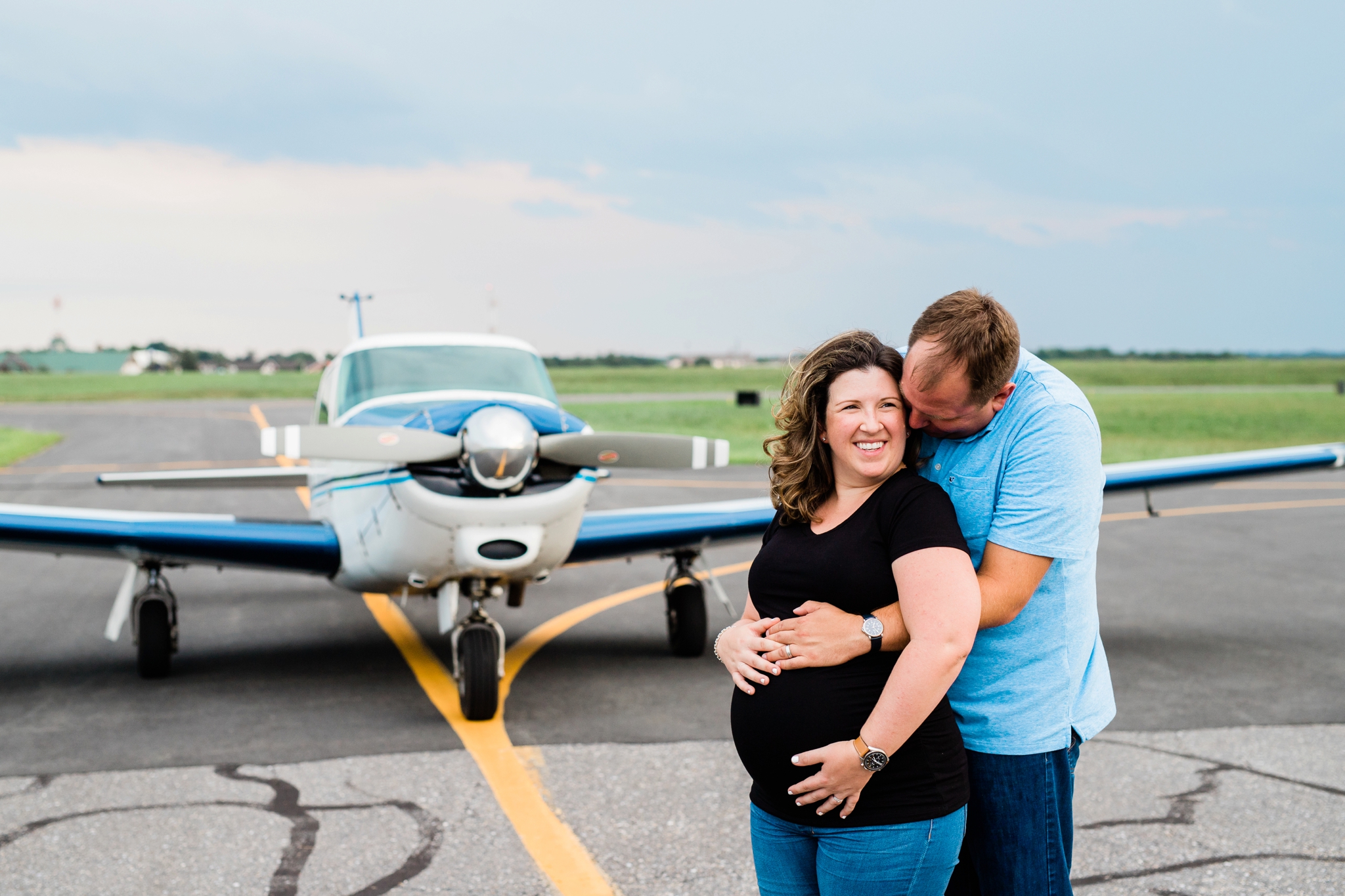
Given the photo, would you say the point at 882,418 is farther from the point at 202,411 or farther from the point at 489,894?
the point at 202,411

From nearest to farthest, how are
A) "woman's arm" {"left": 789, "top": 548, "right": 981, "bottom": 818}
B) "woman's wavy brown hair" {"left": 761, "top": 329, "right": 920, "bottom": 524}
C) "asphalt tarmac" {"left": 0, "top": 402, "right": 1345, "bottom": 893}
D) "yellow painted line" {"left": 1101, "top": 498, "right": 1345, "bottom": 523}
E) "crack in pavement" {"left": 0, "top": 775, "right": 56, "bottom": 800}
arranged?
"woman's arm" {"left": 789, "top": 548, "right": 981, "bottom": 818} < "woman's wavy brown hair" {"left": 761, "top": 329, "right": 920, "bottom": 524} < "asphalt tarmac" {"left": 0, "top": 402, "right": 1345, "bottom": 893} < "crack in pavement" {"left": 0, "top": 775, "right": 56, "bottom": 800} < "yellow painted line" {"left": 1101, "top": 498, "right": 1345, "bottom": 523}

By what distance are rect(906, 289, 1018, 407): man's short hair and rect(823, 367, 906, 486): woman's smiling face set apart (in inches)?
3.8

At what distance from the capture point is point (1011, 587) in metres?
1.91

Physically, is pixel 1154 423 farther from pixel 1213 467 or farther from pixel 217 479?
pixel 217 479

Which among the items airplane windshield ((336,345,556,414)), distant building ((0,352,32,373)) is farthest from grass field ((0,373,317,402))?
airplane windshield ((336,345,556,414))

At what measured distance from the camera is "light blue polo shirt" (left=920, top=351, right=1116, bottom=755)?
1908 mm

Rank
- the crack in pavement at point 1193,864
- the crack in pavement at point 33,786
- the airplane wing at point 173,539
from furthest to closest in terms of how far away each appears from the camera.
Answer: the airplane wing at point 173,539 → the crack in pavement at point 33,786 → the crack in pavement at point 1193,864

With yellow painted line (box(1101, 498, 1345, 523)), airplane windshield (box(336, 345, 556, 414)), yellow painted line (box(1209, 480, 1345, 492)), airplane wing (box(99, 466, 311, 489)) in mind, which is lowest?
yellow painted line (box(1209, 480, 1345, 492))

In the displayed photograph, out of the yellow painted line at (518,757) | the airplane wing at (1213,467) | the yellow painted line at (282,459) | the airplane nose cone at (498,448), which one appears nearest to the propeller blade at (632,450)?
the airplane nose cone at (498,448)

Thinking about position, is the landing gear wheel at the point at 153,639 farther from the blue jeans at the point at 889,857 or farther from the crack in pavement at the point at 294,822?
the blue jeans at the point at 889,857

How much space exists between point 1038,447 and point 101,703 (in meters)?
5.48

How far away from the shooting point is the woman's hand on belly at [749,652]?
2000mm

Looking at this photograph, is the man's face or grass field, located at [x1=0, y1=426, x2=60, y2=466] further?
grass field, located at [x1=0, y1=426, x2=60, y2=466]

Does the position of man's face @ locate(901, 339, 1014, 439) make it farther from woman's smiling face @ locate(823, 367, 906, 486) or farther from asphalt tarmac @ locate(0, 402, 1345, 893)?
asphalt tarmac @ locate(0, 402, 1345, 893)
